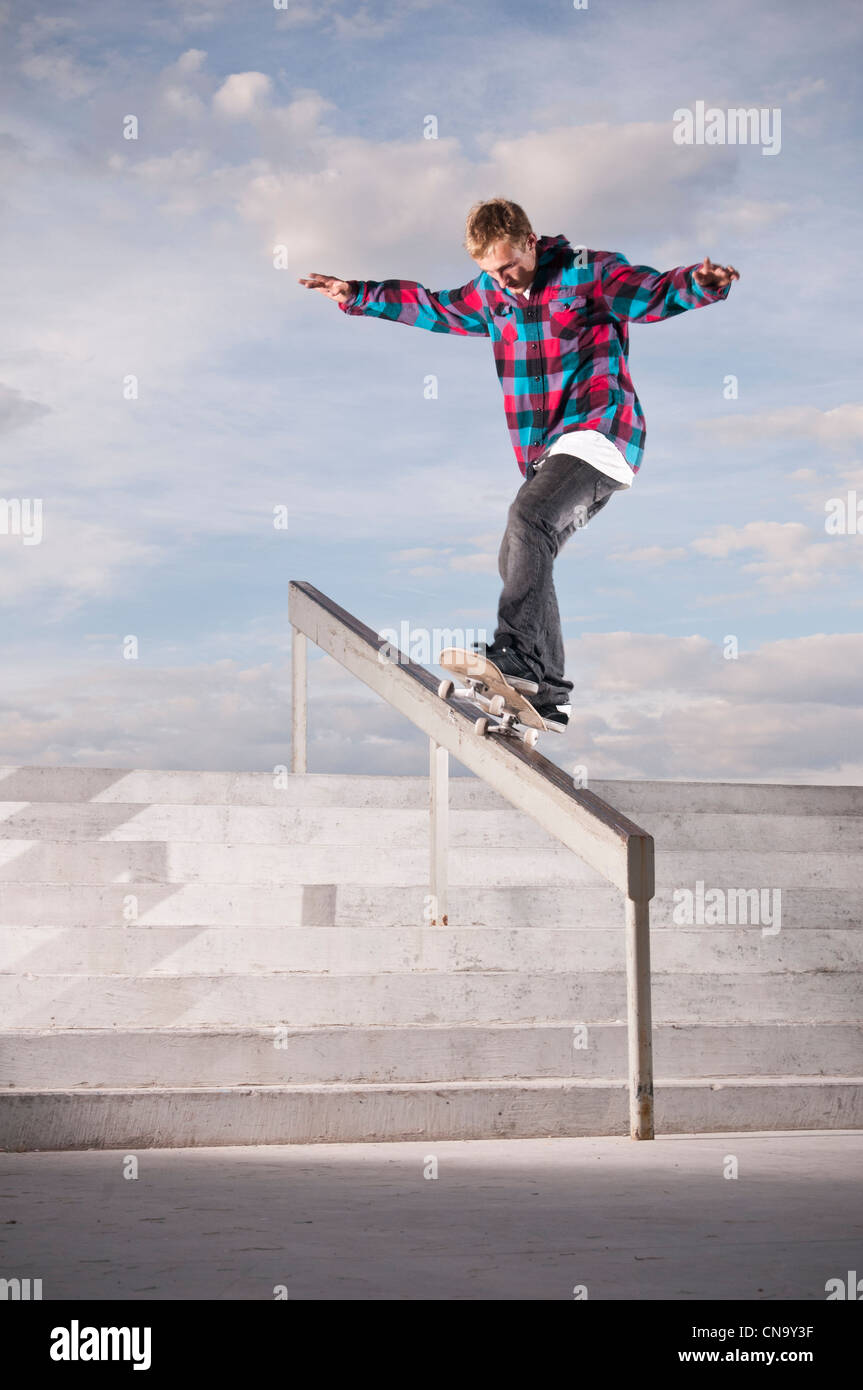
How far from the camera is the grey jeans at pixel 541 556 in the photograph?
4.39m

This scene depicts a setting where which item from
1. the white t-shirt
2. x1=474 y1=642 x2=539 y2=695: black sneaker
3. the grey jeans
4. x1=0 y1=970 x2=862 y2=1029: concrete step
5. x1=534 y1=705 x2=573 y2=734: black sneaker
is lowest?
x1=0 y1=970 x2=862 y2=1029: concrete step

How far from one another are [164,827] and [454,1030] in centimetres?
188

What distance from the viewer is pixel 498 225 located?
15.1ft

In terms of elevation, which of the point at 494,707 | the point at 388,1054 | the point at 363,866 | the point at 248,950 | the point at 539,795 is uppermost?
the point at 494,707

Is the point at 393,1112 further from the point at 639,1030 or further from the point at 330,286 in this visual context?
the point at 330,286

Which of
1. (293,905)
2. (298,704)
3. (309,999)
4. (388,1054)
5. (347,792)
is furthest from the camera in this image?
(298,704)

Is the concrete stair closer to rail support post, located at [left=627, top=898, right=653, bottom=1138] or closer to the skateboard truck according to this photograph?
rail support post, located at [left=627, top=898, right=653, bottom=1138]

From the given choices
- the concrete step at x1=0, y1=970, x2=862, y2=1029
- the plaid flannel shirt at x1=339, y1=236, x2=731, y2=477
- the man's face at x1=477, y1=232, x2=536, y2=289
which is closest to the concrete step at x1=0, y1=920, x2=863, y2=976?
the concrete step at x1=0, y1=970, x2=862, y2=1029

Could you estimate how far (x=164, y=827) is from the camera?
515 centimetres

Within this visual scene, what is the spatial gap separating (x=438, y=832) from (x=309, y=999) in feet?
2.66

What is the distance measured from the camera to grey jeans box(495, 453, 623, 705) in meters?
4.39

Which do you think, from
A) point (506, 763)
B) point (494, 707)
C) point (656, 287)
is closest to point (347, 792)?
point (494, 707)

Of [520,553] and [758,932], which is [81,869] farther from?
[758,932]
